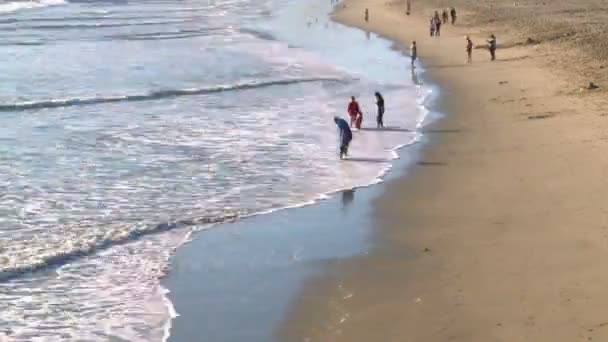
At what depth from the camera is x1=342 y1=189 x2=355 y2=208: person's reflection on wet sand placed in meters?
15.0

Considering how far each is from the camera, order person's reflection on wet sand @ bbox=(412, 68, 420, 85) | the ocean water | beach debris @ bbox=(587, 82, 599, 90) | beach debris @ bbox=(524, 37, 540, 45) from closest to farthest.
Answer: the ocean water → beach debris @ bbox=(587, 82, 599, 90) → person's reflection on wet sand @ bbox=(412, 68, 420, 85) → beach debris @ bbox=(524, 37, 540, 45)

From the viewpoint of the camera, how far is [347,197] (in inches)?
606

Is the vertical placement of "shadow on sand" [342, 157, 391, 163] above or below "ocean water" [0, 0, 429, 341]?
below

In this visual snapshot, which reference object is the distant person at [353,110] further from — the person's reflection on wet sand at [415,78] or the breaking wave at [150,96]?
the person's reflection on wet sand at [415,78]

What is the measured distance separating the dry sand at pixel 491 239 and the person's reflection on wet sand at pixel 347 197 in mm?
589

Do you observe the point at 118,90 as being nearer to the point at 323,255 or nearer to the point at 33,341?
the point at 323,255

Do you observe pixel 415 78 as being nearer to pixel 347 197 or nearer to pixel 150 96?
pixel 150 96

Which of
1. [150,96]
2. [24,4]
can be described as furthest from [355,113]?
[24,4]

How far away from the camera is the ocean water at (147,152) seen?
11.1 metres

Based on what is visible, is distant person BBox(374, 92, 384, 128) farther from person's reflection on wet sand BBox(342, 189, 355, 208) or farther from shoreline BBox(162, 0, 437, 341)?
person's reflection on wet sand BBox(342, 189, 355, 208)

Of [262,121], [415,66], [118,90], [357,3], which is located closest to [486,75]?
[415,66]

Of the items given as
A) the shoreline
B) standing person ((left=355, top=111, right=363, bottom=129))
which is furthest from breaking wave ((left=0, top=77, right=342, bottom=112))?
the shoreline

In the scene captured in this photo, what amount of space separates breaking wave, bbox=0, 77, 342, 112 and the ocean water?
2.3 inches

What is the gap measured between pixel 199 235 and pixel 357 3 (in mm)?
60664
